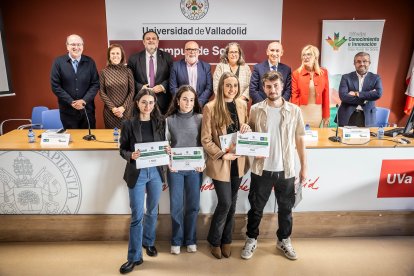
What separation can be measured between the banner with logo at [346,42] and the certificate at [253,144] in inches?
132

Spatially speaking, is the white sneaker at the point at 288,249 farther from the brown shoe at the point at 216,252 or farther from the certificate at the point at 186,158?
the certificate at the point at 186,158

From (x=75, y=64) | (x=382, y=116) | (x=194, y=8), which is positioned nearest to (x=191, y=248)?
(x=75, y=64)

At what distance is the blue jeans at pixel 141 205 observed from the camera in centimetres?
252

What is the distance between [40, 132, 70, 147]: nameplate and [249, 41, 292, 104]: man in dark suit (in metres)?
1.94

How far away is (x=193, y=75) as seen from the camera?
396 centimetres

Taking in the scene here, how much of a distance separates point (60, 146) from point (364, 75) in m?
3.25

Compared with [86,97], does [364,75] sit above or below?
above

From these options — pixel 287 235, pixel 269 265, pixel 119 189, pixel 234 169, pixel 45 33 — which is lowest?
pixel 269 265

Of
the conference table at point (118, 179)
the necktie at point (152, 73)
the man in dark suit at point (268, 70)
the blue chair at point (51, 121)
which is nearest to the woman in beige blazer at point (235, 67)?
the man in dark suit at point (268, 70)

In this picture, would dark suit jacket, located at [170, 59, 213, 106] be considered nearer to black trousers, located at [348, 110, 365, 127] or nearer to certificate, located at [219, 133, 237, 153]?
certificate, located at [219, 133, 237, 153]

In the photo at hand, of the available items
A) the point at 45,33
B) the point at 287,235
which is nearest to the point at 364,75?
the point at 287,235

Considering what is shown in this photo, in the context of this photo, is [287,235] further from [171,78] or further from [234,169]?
[171,78]

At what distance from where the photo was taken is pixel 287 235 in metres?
2.88

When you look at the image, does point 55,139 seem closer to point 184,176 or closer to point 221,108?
point 184,176
